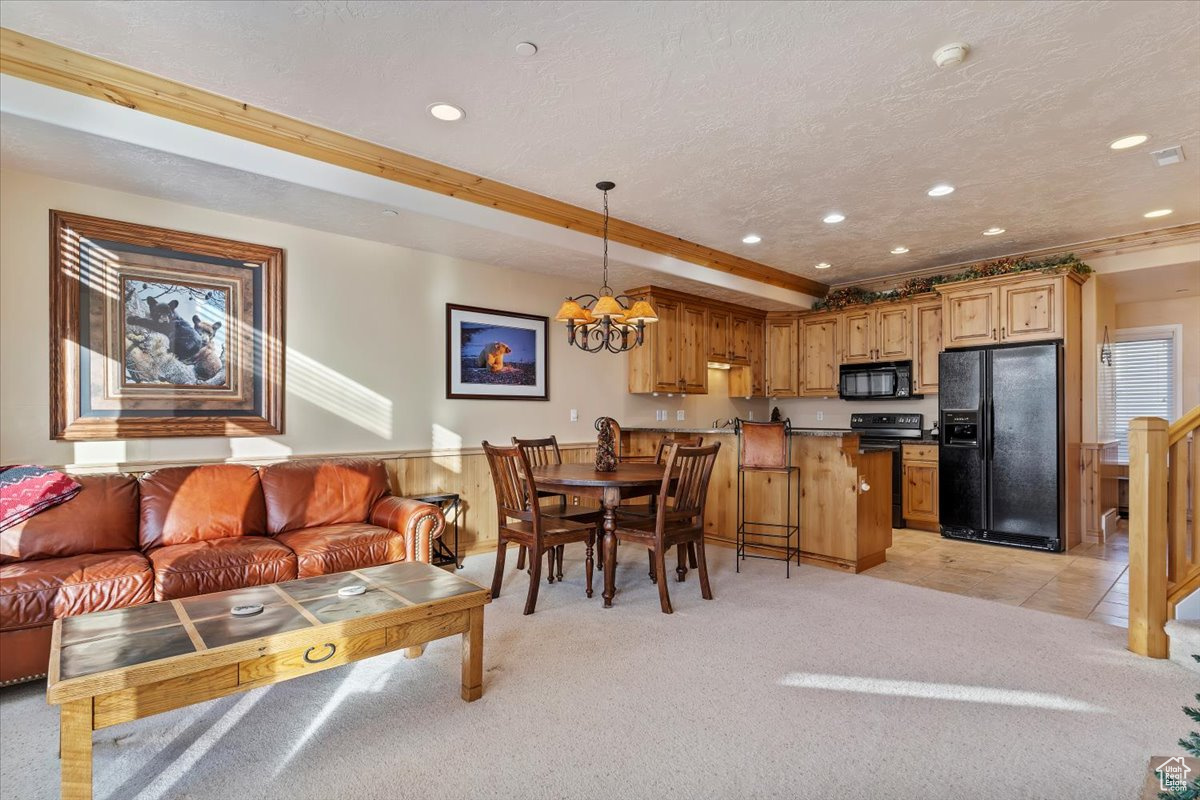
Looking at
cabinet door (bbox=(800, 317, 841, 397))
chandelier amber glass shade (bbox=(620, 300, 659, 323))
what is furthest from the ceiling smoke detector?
cabinet door (bbox=(800, 317, 841, 397))

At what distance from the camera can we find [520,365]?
5.29 m

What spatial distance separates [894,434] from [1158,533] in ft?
11.9

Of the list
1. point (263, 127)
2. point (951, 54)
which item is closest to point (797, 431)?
point (951, 54)

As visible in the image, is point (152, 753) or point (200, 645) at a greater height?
point (200, 645)

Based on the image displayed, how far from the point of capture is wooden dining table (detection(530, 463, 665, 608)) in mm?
3348

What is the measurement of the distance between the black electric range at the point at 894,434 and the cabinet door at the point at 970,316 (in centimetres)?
105

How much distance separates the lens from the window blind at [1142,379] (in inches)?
251

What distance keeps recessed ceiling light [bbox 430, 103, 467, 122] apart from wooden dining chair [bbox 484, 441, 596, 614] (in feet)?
5.92

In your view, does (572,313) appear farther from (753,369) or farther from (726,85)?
(753,369)

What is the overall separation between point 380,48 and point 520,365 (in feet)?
10.00

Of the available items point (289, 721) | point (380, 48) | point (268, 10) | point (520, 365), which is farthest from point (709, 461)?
point (268, 10)

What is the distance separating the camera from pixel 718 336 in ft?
21.8

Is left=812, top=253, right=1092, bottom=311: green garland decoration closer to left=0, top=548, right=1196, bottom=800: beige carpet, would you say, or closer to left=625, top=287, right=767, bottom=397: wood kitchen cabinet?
left=625, top=287, right=767, bottom=397: wood kitchen cabinet

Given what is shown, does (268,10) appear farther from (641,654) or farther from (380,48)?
(641,654)
